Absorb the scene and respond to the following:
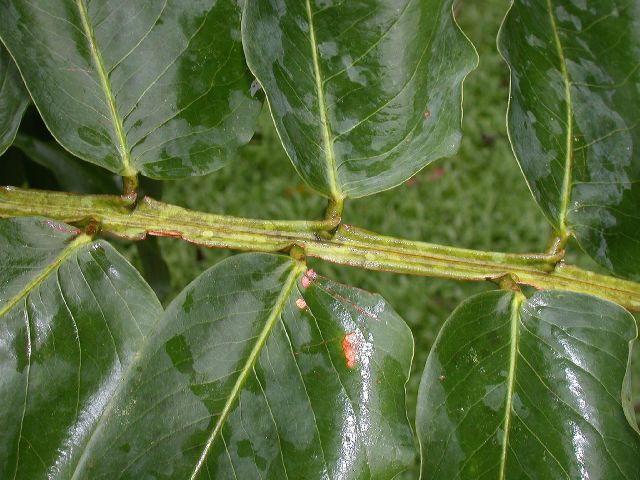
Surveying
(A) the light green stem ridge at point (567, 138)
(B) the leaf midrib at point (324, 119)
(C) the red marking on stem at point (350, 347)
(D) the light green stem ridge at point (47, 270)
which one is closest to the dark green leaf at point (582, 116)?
(A) the light green stem ridge at point (567, 138)

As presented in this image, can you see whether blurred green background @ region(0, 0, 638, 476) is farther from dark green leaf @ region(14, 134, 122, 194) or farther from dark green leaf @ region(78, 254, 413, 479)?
dark green leaf @ region(78, 254, 413, 479)

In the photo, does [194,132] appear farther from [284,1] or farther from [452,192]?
[452,192]

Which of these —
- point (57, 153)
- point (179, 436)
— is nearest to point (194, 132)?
point (179, 436)

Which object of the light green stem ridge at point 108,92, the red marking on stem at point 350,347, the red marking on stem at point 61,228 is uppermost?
the light green stem ridge at point 108,92

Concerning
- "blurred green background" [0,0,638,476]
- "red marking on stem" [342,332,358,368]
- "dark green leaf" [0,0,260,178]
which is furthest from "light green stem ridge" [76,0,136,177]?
"blurred green background" [0,0,638,476]

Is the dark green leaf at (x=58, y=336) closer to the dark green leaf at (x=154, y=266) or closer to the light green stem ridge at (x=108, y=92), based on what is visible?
the light green stem ridge at (x=108, y=92)

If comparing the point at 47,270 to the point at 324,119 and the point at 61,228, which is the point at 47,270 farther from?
the point at 324,119
